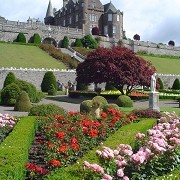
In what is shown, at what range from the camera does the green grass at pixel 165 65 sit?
61.8 m

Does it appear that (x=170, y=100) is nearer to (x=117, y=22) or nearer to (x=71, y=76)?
(x=71, y=76)

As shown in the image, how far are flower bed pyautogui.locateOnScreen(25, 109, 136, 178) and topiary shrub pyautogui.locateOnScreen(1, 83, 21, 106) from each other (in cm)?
1369

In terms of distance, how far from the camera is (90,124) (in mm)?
10906

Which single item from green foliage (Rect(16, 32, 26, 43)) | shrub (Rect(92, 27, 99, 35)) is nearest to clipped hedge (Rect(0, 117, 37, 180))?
green foliage (Rect(16, 32, 26, 43))

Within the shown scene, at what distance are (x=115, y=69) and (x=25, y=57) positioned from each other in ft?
83.6

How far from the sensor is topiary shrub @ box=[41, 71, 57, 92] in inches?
1646

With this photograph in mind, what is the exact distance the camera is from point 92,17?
285 feet

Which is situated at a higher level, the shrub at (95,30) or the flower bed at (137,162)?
the shrub at (95,30)

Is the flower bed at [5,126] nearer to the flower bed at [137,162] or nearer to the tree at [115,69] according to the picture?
the flower bed at [137,162]

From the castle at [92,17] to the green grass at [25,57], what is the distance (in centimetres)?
2590

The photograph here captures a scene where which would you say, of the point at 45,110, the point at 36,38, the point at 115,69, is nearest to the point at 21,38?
the point at 36,38

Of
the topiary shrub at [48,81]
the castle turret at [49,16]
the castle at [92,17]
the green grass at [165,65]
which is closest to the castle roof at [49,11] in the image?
the castle turret at [49,16]

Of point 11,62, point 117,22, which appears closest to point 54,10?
point 117,22

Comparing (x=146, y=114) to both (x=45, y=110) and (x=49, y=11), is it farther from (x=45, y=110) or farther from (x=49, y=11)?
(x=49, y=11)
